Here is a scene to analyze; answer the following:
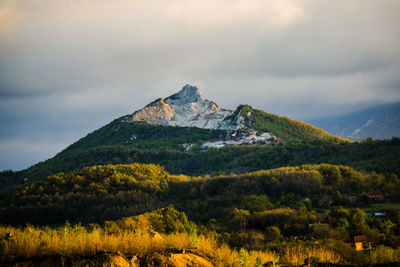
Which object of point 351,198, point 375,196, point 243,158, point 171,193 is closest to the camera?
point 351,198

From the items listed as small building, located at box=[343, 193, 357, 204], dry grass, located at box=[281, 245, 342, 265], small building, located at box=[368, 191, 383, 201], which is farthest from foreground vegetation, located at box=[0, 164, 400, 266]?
dry grass, located at box=[281, 245, 342, 265]

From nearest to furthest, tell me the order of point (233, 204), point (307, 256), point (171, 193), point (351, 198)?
point (307, 256) < point (351, 198) < point (233, 204) < point (171, 193)

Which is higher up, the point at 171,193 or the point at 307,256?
the point at 307,256

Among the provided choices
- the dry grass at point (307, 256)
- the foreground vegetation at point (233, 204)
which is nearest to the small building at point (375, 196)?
the foreground vegetation at point (233, 204)

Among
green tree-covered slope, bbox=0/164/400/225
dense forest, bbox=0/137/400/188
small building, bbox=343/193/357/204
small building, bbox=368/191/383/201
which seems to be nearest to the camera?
small building, bbox=343/193/357/204

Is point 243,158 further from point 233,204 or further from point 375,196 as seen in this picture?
point 375,196

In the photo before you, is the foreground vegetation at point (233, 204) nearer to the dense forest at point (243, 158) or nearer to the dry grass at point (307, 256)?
the dry grass at point (307, 256)

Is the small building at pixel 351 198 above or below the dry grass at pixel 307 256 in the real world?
below

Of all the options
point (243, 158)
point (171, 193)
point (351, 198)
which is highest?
point (243, 158)

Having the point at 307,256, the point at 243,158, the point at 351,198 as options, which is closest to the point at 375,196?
the point at 351,198

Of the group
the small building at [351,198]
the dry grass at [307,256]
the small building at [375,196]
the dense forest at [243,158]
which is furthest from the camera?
the dense forest at [243,158]

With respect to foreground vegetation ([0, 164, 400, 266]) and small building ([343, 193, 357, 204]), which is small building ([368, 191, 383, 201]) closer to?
foreground vegetation ([0, 164, 400, 266])

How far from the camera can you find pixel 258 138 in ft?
643

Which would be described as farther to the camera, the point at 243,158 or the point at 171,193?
the point at 243,158
